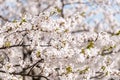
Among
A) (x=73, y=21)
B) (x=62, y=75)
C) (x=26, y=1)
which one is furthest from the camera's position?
(x=26, y=1)

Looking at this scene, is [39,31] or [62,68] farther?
[62,68]

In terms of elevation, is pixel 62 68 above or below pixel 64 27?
below

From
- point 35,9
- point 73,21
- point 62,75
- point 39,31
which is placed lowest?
point 62,75

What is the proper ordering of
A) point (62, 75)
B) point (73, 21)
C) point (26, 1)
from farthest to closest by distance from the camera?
point (26, 1)
point (73, 21)
point (62, 75)

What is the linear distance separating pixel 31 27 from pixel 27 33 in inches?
12.6

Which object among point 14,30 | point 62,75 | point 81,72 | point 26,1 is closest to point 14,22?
point 14,30

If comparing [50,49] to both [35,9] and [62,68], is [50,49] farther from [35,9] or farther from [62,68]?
[35,9]

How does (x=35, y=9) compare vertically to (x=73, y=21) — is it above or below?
above

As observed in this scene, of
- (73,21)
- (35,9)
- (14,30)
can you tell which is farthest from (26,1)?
(14,30)

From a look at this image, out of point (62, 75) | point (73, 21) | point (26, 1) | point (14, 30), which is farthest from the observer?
point (26, 1)

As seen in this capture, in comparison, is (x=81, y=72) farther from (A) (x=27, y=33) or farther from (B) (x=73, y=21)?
(A) (x=27, y=33)

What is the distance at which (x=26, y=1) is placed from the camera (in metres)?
A: 17.5

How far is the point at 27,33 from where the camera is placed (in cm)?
719

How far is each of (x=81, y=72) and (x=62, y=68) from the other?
54cm
